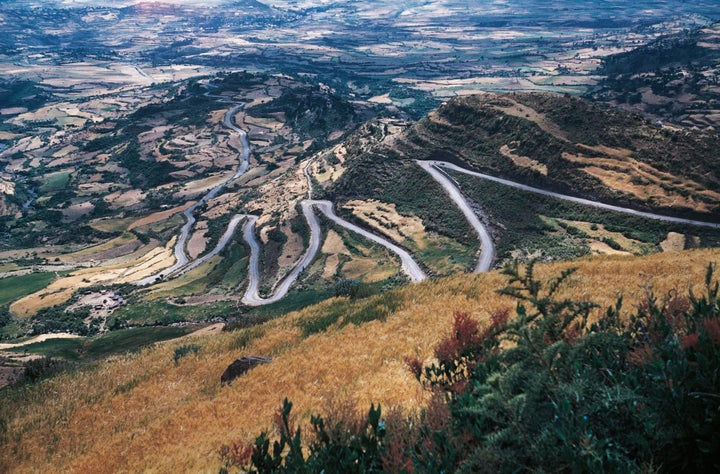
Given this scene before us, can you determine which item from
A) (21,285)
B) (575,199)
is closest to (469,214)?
(575,199)

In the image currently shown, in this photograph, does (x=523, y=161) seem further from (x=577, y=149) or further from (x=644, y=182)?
(x=644, y=182)

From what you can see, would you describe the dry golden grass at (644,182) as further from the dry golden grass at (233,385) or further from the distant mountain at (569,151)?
the dry golden grass at (233,385)

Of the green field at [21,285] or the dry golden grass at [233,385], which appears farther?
the green field at [21,285]

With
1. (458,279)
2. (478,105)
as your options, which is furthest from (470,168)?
(458,279)

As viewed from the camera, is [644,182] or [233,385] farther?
[644,182]

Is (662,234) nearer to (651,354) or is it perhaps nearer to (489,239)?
(489,239)

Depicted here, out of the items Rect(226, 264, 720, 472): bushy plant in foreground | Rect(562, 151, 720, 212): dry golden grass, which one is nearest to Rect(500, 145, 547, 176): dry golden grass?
Rect(562, 151, 720, 212): dry golden grass

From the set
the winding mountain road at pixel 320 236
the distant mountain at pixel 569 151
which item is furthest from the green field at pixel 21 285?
the distant mountain at pixel 569 151
